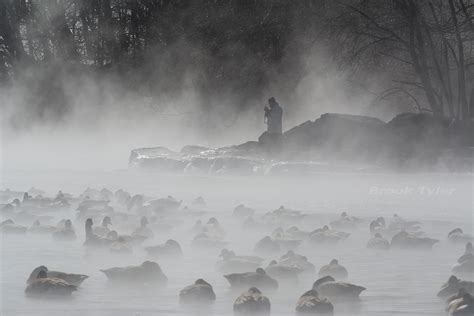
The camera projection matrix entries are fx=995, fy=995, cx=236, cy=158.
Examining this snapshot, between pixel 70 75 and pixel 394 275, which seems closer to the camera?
pixel 394 275

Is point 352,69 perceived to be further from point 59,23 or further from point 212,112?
point 59,23

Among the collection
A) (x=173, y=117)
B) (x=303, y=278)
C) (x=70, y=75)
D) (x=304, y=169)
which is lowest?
(x=303, y=278)

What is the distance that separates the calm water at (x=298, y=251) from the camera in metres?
6.98

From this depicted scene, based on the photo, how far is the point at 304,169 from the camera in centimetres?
2134

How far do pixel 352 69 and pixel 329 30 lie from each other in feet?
4.30

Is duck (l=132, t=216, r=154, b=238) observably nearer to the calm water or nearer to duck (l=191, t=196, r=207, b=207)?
the calm water

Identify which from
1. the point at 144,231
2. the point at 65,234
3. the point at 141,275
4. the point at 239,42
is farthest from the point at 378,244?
the point at 239,42

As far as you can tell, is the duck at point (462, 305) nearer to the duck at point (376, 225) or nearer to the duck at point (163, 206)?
the duck at point (376, 225)

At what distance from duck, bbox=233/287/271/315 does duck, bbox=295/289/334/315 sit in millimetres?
219

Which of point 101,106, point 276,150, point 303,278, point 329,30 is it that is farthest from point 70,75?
point 303,278

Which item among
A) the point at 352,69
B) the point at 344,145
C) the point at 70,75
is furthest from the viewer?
the point at 70,75

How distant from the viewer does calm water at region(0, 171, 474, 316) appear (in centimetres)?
698

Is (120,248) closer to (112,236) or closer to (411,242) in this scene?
(112,236)

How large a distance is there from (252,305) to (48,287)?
1593 mm
